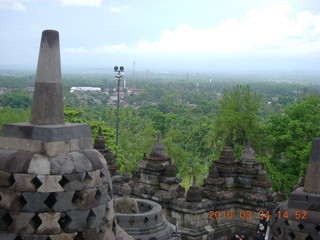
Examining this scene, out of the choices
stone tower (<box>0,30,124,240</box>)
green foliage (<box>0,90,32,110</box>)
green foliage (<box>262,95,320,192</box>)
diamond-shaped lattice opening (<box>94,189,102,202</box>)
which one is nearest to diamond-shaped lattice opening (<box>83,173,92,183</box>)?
stone tower (<box>0,30,124,240</box>)

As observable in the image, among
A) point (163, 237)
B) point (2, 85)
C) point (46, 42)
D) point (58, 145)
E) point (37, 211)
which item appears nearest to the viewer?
point (37, 211)

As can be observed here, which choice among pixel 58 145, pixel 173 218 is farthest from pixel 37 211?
pixel 173 218

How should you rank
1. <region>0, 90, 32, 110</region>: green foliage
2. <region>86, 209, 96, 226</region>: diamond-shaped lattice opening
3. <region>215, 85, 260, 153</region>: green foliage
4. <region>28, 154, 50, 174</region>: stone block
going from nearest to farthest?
1. <region>28, 154, 50, 174</region>: stone block
2. <region>86, 209, 96, 226</region>: diamond-shaped lattice opening
3. <region>215, 85, 260, 153</region>: green foliage
4. <region>0, 90, 32, 110</region>: green foliage

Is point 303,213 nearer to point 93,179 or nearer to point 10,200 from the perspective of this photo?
point 93,179

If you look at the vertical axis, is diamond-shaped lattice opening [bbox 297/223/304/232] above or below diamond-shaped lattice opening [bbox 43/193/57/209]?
below

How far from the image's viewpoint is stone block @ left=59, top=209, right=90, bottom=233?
5121 mm

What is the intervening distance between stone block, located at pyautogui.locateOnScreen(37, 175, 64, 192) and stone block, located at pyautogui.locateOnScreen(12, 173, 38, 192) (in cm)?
5

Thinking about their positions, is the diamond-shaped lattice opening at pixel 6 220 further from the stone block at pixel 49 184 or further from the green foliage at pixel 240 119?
the green foliage at pixel 240 119

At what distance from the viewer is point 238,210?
18.2 m

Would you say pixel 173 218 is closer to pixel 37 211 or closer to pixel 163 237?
Result: pixel 163 237

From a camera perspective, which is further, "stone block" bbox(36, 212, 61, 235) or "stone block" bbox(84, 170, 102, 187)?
"stone block" bbox(84, 170, 102, 187)

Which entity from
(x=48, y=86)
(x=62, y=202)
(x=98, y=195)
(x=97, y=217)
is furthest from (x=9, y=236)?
(x=48, y=86)

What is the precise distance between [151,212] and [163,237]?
761 mm

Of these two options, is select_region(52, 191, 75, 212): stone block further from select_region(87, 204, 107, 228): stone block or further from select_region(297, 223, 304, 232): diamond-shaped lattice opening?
select_region(297, 223, 304, 232): diamond-shaped lattice opening
